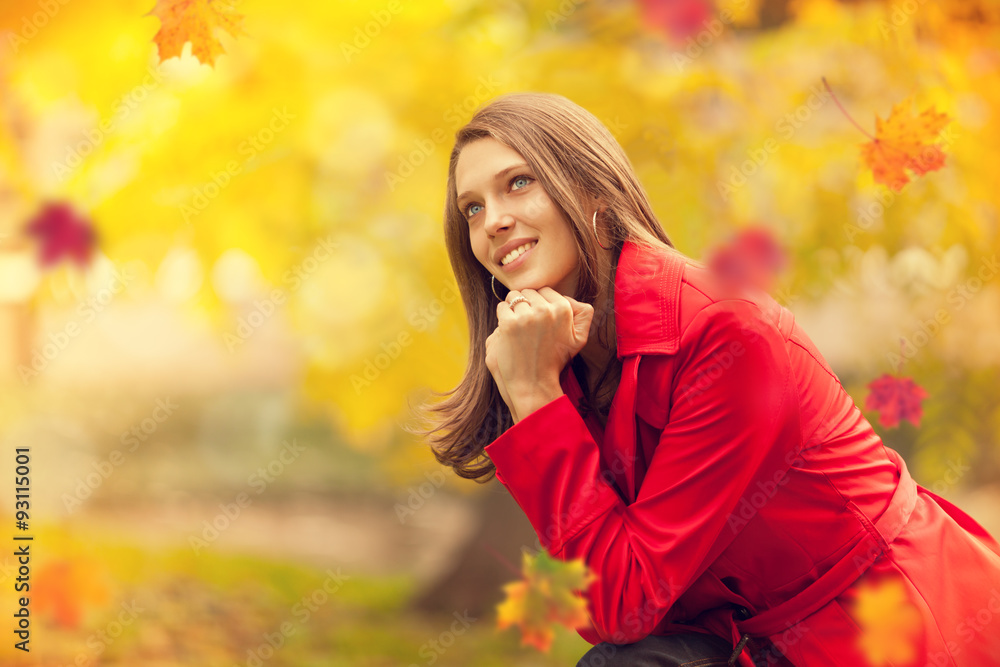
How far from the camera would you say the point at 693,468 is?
116 cm

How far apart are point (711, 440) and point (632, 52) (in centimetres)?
184

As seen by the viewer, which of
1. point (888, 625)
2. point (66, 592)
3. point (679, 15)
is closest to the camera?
point (888, 625)

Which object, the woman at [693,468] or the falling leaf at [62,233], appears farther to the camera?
the falling leaf at [62,233]

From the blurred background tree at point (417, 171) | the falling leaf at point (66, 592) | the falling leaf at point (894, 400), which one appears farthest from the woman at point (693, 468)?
the falling leaf at point (66, 592)

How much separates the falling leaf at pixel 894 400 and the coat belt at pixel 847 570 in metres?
0.90

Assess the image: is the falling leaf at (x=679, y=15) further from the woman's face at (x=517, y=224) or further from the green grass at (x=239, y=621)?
the green grass at (x=239, y=621)

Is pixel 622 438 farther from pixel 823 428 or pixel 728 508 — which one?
pixel 823 428

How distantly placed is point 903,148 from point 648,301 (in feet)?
3.96

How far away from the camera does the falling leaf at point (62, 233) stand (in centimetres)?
270

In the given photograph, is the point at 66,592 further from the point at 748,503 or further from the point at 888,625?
the point at 888,625

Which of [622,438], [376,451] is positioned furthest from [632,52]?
[376,451]

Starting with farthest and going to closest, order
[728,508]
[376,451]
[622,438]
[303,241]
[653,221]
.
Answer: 1. [376,451]
2. [303,241]
3. [653,221]
4. [622,438]
5. [728,508]

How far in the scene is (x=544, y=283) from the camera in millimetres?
1353

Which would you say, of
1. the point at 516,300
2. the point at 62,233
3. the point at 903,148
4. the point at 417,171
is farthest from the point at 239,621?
the point at 903,148
